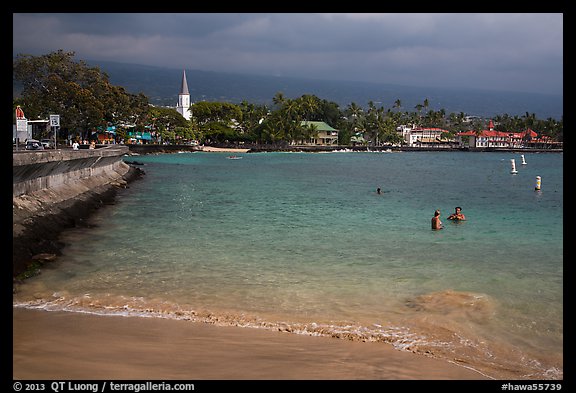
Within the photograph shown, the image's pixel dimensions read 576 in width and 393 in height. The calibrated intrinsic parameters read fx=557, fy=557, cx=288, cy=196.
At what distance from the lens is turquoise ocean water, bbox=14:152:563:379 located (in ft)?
32.2

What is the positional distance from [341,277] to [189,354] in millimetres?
6581

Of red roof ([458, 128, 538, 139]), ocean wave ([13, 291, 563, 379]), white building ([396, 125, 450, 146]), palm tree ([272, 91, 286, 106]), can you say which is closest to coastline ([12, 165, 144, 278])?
ocean wave ([13, 291, 563, 379])

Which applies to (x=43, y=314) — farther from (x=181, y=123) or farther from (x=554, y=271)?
(x=181, y=123)

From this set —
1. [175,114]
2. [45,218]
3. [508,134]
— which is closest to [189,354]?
[45,218]

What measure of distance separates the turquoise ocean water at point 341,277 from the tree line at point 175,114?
1681 inches

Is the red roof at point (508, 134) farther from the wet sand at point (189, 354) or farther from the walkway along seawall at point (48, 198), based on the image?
the wet sand at point (189, 354)

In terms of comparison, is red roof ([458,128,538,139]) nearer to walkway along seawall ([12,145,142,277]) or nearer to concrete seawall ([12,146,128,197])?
concrete seawall ([12,146,128,197])

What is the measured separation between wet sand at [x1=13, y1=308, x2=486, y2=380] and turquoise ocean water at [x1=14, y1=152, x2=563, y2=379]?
560mm

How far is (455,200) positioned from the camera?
3772 cm

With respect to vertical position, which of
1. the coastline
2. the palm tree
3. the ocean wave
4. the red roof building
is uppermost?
the palm tree

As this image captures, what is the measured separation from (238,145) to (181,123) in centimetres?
1632

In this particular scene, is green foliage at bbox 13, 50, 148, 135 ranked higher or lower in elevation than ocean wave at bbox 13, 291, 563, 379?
higher

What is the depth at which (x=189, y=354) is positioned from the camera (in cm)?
813

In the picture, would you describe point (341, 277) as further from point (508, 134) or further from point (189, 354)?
point (508, 134)
